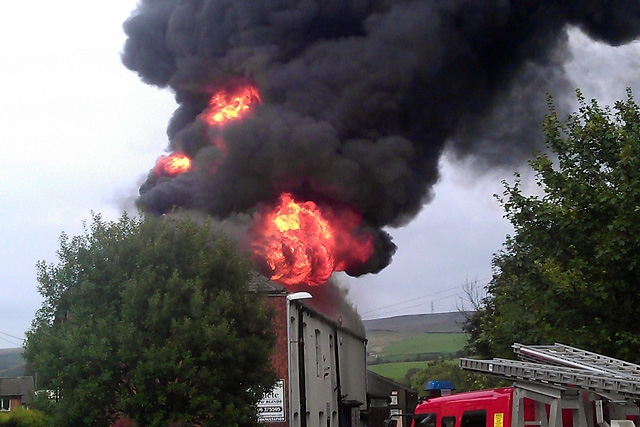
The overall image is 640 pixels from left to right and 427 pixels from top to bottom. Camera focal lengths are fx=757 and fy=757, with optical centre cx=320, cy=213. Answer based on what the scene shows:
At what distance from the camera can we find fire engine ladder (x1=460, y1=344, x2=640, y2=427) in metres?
7.87

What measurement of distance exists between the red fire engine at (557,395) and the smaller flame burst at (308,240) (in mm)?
16783

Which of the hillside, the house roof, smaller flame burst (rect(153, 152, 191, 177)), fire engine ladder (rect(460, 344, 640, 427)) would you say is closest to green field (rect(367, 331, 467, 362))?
the hillside

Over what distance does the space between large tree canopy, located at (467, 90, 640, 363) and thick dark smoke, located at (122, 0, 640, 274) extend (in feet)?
33.3

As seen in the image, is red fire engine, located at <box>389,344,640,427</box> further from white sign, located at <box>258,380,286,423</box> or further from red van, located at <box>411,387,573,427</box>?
white sign, located at <box>258,380,286,423</box>

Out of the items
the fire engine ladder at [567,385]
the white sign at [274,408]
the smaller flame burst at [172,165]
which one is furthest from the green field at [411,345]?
the fire engine ladder at [567,385]

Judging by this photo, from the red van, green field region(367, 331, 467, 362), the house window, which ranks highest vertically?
green field region(367, 331, 467, 362)

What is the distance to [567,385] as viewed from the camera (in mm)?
8102

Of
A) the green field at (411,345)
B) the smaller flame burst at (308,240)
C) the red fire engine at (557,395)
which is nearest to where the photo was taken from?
the red fire engine at (557,395)

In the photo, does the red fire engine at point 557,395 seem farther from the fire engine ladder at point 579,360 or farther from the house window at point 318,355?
the house window at point 318,355

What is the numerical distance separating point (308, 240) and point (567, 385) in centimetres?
1906

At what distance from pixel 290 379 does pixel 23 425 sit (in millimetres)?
12032

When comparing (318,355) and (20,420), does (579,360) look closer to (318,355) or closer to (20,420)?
(318,355)

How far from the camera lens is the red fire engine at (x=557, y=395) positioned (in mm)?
7980

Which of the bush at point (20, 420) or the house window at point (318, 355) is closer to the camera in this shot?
the house window at point (318, 355)
